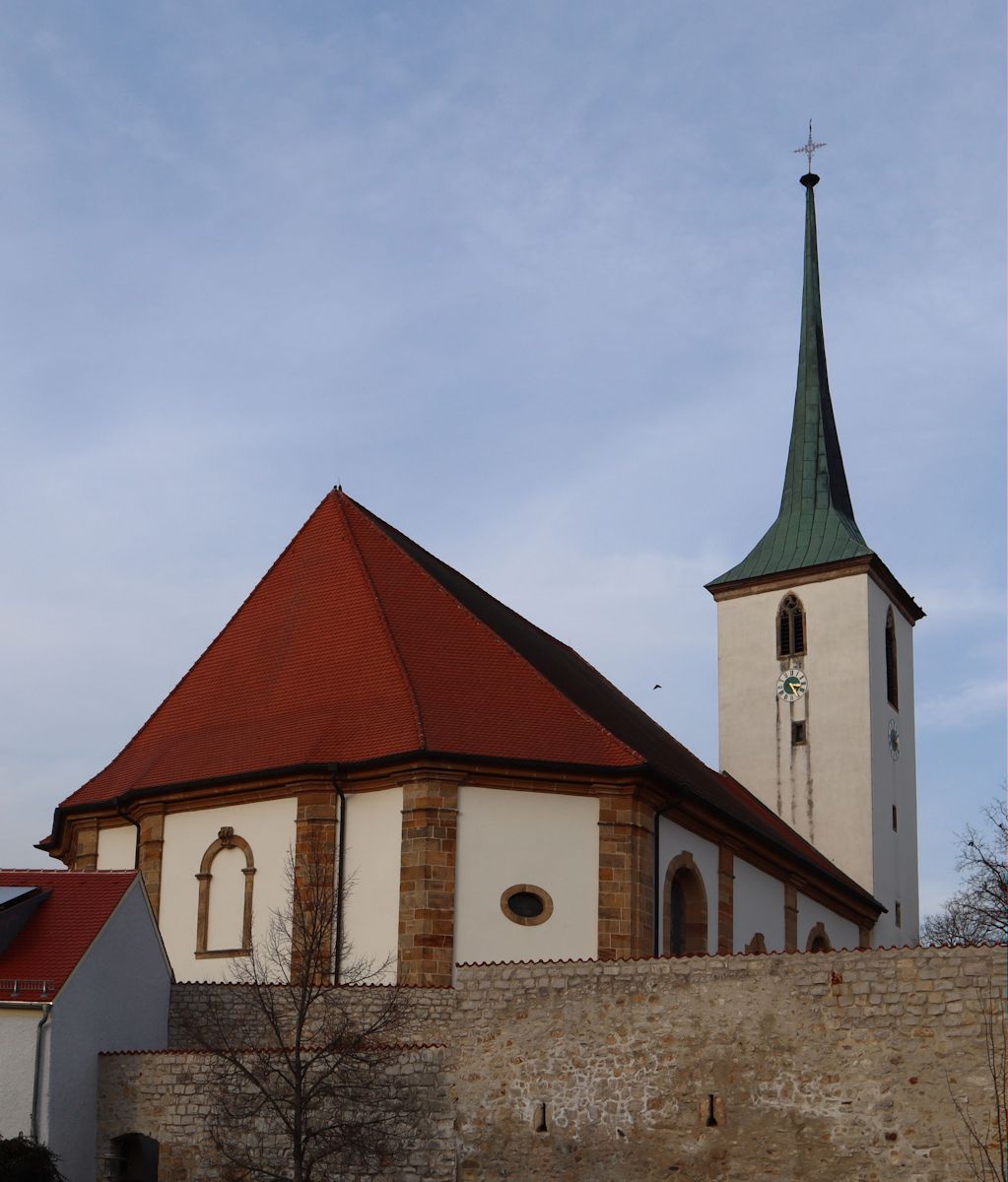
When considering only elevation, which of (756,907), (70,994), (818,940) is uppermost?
(756,907)

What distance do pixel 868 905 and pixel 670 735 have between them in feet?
17.9

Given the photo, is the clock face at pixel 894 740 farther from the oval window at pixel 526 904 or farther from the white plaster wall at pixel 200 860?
the white plaster wall at pixel 200 860

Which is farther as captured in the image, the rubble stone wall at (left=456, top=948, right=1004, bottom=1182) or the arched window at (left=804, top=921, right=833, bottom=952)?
the arched window at (left=804, top=921, right=833, bottom=952)

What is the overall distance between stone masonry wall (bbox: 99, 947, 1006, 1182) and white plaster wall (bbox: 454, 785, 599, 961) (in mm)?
4290

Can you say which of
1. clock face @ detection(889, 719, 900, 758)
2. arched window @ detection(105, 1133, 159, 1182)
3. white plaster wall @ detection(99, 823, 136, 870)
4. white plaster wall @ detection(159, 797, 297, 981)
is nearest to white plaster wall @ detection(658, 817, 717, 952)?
white plaster wall @ detection(159, 797, 297, 981)

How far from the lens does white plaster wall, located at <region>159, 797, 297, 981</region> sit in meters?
24.5

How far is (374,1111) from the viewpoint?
18172mm

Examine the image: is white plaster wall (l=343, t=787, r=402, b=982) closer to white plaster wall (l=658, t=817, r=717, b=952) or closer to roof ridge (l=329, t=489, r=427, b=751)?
roof ridge (l=329, t=489, r=427, b=751)

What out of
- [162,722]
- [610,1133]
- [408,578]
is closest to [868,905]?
[408,578]

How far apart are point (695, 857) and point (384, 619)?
6.07m

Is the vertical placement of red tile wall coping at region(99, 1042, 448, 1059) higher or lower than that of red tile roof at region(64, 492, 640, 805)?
lower

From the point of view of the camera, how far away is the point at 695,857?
27.0 meters

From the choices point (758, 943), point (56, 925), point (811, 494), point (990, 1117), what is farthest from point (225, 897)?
point (811, 494)

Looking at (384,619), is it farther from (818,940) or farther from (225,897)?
(818,940)
